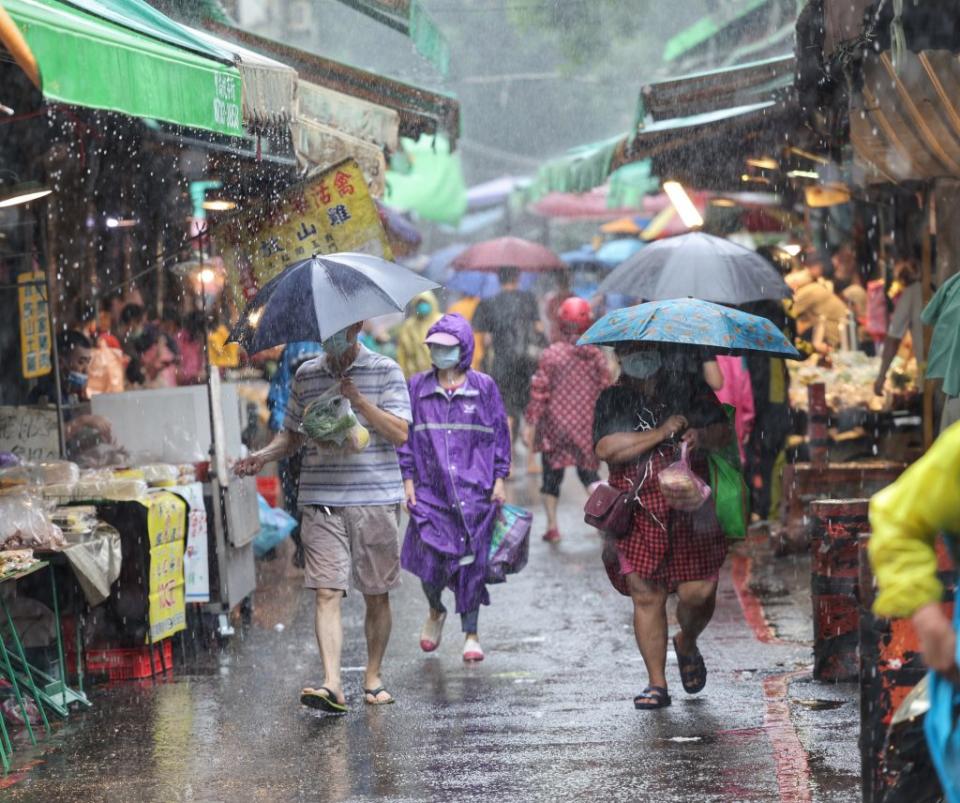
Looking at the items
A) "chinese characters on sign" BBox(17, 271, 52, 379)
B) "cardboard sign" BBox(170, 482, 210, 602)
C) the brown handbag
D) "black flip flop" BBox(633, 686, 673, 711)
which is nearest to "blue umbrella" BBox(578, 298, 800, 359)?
the brown handbag

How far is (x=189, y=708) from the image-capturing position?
25.5ft

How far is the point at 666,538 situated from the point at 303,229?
3.52 m

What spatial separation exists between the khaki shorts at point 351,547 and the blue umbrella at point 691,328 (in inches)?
54.2

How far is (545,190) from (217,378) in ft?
40.6

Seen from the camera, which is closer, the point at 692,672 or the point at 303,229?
the point at 692,672

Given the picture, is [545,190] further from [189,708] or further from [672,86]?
[189,708]

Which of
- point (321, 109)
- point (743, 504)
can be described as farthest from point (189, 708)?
point (321, 109)

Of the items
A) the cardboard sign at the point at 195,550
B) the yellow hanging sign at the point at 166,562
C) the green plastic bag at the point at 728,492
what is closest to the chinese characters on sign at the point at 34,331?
the cardboard sign at the point at 195,550

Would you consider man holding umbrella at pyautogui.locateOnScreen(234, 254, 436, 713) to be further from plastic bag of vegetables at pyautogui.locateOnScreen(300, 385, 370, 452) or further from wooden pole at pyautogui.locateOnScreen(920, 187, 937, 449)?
wooden pole at pyautogui.locateOnScreen(920, 187, 937, 449)

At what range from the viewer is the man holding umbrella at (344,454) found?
741cm

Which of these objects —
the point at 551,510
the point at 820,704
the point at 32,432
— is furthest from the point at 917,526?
the point at 551,510

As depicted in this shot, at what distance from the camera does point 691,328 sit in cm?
711

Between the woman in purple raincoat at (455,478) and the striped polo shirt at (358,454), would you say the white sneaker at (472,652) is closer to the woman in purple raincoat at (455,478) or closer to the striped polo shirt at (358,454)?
the woman in purple raincoat at (455,478)

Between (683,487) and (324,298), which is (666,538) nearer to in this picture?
(683,487)
